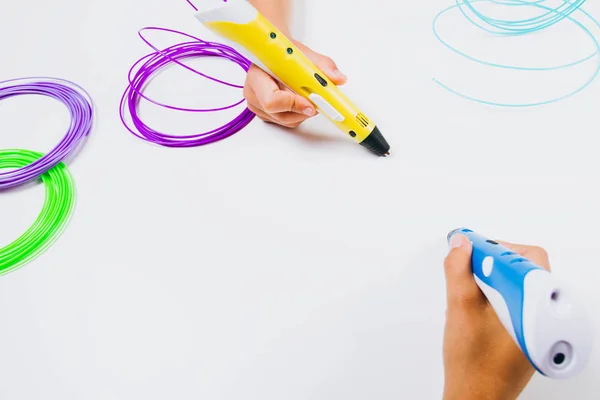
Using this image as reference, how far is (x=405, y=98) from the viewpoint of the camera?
61cm

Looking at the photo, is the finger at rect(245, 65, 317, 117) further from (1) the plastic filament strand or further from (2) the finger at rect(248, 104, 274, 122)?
(1) the plastic filament strand

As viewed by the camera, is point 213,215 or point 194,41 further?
point 194,41

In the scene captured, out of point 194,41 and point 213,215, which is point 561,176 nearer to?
point 213,215

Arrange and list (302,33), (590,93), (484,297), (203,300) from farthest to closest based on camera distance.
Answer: (302,33)
(590,93)
(203,300)
(484,297)

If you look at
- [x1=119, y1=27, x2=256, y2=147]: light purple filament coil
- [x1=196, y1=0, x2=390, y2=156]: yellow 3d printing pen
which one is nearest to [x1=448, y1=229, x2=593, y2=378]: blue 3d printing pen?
[x1=196, y1=0, x2=390, y2=156]: yellow 3d printing pen

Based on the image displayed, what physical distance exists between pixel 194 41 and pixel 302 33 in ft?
→ 0.57

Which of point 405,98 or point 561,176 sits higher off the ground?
point 405,98

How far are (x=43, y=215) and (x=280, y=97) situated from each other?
326 mm

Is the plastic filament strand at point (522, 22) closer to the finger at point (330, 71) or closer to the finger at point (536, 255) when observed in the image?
the finger at point (330, 71)

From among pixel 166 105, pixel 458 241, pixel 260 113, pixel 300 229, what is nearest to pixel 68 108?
pixel 166 105

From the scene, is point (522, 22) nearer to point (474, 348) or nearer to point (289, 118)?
point (289, 118)

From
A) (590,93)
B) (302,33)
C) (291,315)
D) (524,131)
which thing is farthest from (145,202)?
(590,93)

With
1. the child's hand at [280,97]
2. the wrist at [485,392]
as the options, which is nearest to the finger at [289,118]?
the child's hand at [280,97]

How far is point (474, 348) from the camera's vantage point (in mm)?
364
